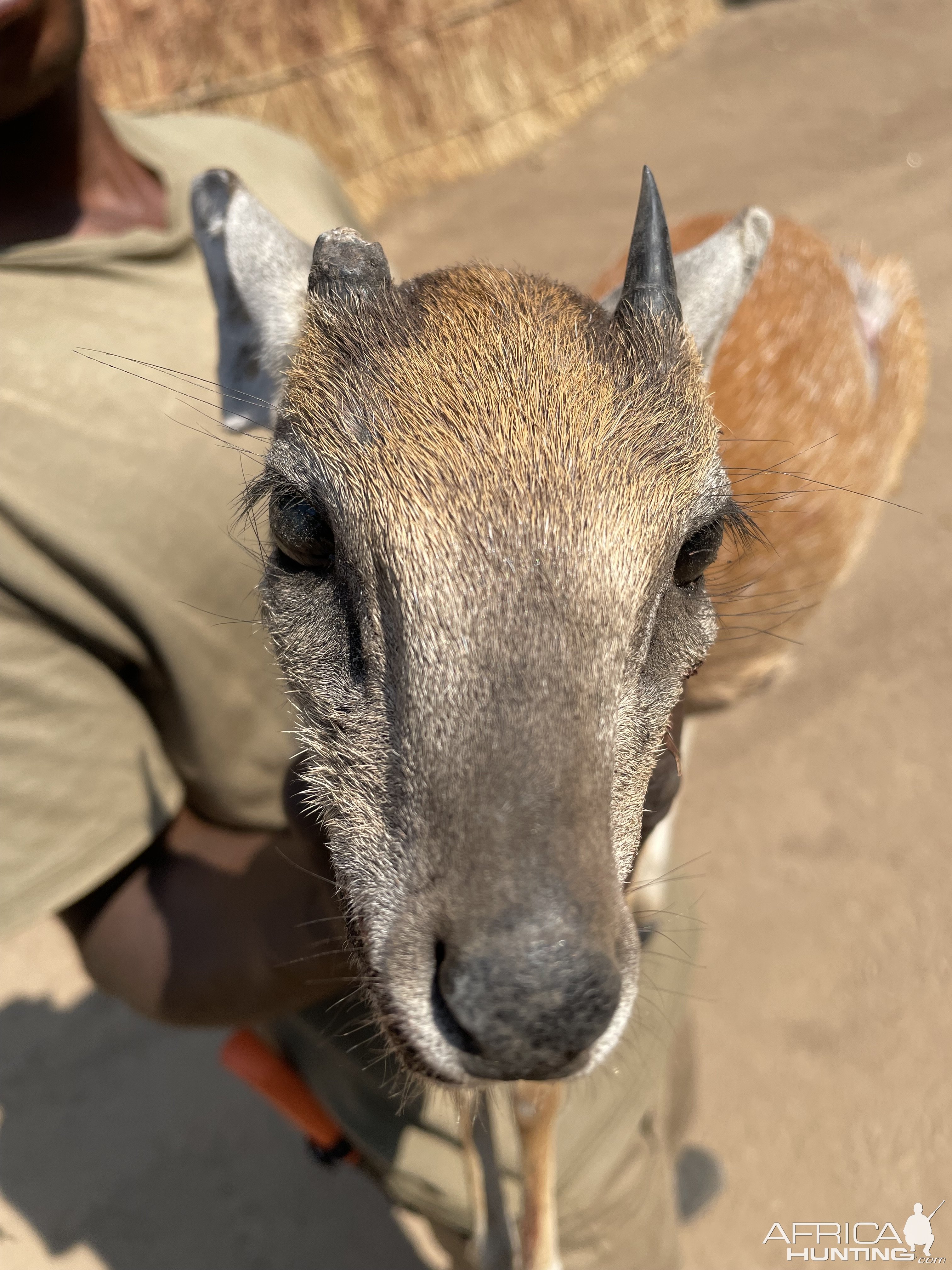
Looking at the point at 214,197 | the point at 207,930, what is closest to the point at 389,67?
the point at 214,197

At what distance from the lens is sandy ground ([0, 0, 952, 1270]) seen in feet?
12.2

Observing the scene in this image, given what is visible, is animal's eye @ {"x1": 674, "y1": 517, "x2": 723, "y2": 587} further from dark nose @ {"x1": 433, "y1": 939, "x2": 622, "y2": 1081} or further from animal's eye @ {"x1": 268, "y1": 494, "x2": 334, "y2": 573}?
dark nose @ {"x1": 433, "y1": 939, "x2": 622, "y2": 1081}

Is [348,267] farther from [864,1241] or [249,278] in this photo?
[864,1241]

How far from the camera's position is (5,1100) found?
414 cm

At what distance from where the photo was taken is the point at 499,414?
132 cm

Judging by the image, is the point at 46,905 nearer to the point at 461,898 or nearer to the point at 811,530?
the point at 461,898

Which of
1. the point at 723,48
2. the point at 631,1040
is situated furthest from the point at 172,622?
the point at 723,48

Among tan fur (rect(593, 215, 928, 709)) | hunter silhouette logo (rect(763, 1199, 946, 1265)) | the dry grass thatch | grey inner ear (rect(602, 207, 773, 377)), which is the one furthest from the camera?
the dry grass thatch

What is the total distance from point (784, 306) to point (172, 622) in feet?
8.07

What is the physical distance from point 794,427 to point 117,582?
227 centimetres

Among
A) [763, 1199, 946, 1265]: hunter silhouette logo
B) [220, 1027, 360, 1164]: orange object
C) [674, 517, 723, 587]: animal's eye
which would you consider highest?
[674, 517, 723, 587]: animal's eye

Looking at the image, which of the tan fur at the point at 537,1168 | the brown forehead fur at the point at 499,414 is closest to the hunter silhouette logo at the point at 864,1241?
the tan fur at the point at 537,1168

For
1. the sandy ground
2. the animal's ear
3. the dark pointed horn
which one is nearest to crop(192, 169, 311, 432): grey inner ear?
the dark pointed horn

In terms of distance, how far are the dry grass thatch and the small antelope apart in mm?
6099
